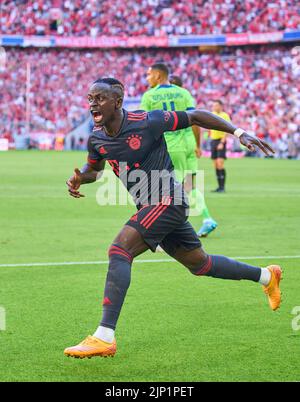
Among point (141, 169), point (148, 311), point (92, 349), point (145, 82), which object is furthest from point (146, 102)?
point (145, 82)

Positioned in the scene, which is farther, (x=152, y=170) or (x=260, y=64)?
(x=260, y=64)

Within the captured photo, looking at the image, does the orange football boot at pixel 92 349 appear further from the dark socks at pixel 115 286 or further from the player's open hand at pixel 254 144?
the player's open hand at pixel 254 144

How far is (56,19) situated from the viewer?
2287 inches

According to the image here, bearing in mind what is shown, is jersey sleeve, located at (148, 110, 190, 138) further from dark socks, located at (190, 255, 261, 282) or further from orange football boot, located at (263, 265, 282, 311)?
orange football boot, located at (263, 265, 282, 311)

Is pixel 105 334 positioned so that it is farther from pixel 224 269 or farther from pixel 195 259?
pixel 224 269

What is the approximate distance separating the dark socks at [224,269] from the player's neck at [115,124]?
130 cm

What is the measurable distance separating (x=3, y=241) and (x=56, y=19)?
1898 inches

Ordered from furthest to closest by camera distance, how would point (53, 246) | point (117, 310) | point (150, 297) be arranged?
point (53, 246), point (150, 297), point (117, 310)

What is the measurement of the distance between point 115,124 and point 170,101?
5.62 m

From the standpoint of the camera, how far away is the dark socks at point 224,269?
6.59 metres

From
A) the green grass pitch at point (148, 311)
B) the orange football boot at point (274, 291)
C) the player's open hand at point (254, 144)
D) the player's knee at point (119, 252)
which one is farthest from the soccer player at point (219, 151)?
the player's knee at point (119, 252)

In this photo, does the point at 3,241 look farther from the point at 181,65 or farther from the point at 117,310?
the point at 181,65

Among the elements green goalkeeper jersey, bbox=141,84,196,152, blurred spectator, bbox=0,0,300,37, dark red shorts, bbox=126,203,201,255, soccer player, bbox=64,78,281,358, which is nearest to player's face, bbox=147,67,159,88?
green goalkeeper jersey, bbox=141,84,196,152
